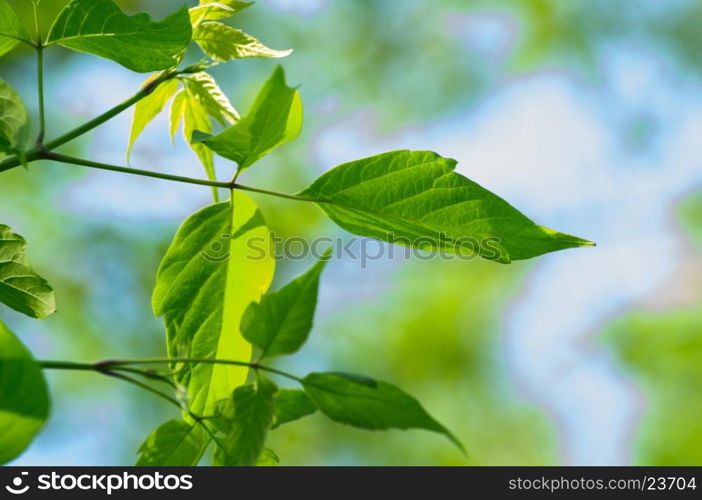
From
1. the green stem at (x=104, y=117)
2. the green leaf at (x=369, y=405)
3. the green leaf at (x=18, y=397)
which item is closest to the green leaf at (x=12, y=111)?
the green stem at (x=104, y=117)

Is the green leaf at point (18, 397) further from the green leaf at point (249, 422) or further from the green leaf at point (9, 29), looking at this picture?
the green leaf at point (9, 29)

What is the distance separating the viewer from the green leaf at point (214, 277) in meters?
0.64

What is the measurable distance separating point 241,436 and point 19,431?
129 mm

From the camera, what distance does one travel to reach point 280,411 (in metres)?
0.54

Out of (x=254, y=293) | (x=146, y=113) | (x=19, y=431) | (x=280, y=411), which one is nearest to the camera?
(x=19, y=431)

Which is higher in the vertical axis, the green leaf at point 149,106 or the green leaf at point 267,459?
the green leaf at point 149,106

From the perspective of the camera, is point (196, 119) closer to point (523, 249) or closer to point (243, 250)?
point (243, 250)

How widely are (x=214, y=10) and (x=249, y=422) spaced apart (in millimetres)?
383

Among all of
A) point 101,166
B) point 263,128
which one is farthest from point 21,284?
point 263,128

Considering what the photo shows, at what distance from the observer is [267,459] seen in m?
0.57

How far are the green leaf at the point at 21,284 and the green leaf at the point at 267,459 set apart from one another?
0.21 meters

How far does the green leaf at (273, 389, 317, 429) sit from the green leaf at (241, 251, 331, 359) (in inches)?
1.9

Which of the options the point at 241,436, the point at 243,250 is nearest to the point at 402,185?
the point at 243,250

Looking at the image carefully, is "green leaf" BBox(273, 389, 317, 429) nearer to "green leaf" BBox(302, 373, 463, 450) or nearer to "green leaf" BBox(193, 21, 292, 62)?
"green leaf" BBox(302, 373, 463, 450)
